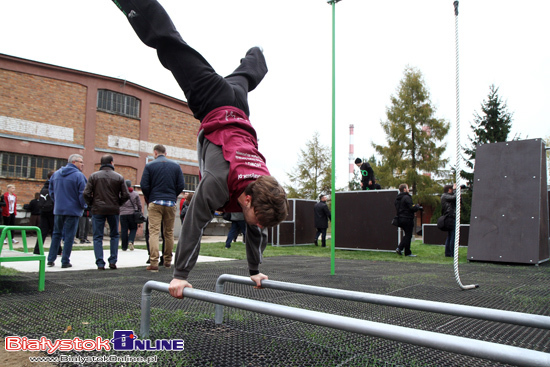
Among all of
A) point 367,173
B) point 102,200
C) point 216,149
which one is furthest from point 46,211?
point 367,173

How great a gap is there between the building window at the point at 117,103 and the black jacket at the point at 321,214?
13.1 meters

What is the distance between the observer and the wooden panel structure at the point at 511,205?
7.49m

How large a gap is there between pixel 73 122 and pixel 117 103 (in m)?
2.57

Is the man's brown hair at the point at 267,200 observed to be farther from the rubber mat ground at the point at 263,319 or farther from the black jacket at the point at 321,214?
the black jacket at the point at 321,214

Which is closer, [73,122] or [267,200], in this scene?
[267,200]

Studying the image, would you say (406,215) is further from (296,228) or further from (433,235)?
(433,235)

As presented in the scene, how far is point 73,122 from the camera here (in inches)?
736

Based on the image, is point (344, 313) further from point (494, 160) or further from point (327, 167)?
point (327, 167)

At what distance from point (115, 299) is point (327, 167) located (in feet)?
86.5

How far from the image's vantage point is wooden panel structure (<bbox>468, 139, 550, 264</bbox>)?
7.49 m

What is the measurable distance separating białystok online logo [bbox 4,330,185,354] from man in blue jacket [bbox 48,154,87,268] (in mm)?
3634

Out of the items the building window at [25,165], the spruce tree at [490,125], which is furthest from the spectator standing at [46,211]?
the spruce tree at [490,125]

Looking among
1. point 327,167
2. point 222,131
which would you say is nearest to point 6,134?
point 222,131

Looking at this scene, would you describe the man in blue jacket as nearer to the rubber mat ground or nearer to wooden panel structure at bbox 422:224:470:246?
the rubber mat ground
